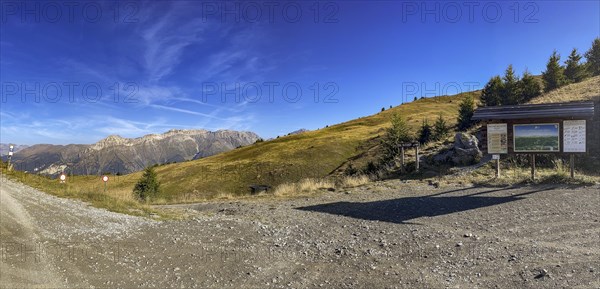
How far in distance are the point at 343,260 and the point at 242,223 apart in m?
4.99

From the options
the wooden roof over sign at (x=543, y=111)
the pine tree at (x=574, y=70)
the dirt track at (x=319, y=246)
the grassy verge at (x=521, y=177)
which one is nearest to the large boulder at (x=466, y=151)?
the grassy verge at (x=521, y=177)

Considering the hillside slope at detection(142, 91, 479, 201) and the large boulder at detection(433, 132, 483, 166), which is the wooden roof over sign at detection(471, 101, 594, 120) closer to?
the large boulder at detection(433, 132, 483, 166)

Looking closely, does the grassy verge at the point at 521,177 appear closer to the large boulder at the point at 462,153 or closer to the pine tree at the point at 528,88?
the large boulder at the point at 462,153

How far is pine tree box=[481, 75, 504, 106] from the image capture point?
45.6 m

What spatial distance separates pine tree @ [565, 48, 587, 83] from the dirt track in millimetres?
52021

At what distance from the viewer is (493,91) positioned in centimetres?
4634

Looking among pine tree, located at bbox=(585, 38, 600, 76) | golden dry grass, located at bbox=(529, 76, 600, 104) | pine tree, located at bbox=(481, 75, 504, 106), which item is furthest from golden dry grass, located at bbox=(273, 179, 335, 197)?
pine tree, located at bbox=(585, 38, 600, 76)

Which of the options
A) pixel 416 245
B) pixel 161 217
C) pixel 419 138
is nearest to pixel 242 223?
pixel 161 217

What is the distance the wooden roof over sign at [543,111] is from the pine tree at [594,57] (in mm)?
57391

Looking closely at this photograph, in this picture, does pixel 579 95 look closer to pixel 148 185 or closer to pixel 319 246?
pixel 319 246

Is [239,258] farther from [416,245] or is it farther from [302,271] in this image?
[416,245]

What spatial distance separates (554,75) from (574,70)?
686 cm

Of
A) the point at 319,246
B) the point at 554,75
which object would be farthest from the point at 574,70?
the point at 319,246

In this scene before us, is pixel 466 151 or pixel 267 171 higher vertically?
pixel 466 151
